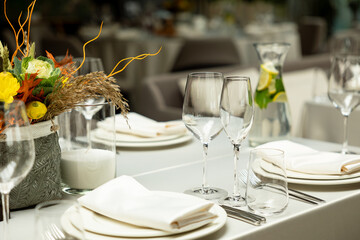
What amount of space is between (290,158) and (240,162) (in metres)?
0.17

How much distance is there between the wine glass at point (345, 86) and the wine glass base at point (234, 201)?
51cm

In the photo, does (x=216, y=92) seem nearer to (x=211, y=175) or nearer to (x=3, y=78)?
(x=211, y=175)

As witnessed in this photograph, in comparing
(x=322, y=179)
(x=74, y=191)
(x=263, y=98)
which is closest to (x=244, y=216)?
(x=322, y=179)

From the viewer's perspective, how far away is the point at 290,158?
1255 millimetres

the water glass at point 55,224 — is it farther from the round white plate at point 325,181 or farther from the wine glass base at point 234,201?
the round white plate at point 325,181

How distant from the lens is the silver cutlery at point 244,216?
0.96 metres

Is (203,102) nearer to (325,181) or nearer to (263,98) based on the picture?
(325,181)

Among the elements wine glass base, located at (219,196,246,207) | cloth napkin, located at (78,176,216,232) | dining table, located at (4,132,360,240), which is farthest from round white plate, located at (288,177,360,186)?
cloth napkin, located at (78,176,216,232)

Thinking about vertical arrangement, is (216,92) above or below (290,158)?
above

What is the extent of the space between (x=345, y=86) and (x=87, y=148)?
0.78 m

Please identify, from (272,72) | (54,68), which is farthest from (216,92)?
(272,72)

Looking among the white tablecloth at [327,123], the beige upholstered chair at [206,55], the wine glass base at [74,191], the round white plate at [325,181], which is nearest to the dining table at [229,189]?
the round white plate at [325,181]

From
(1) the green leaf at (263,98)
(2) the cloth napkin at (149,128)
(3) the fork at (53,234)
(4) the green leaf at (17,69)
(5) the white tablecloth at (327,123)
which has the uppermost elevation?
(4) the green leaf at (17,69)

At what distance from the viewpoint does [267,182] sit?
0.98m
